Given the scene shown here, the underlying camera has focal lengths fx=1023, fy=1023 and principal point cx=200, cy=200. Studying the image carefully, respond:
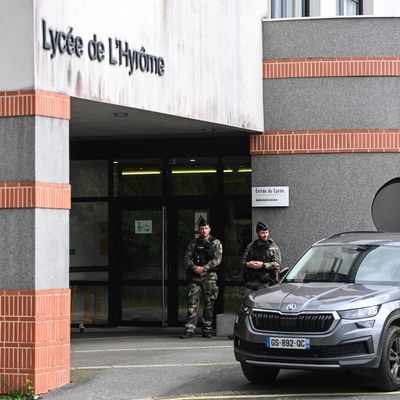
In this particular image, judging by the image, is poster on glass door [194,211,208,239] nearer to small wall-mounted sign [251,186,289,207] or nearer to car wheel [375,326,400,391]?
small wall-mounted sign [251,186,289,207]

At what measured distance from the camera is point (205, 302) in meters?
16.6

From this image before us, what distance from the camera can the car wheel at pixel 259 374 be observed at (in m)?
11.4

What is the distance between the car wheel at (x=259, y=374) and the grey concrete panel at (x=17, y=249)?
2.56 m

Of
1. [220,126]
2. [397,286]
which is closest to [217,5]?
[220,126]

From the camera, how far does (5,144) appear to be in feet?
37.8

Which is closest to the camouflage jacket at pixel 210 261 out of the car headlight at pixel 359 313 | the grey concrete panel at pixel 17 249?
the grey concrete panel at pixel 17 249

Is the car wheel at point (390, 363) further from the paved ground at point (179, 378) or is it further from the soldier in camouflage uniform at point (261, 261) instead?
the soldier in camouflage uniform at point (261, 261)

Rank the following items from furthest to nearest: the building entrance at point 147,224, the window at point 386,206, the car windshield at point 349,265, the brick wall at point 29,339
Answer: the building entrance at point 147,224, the window at point 386,206, the car windshield at point 349,265, the brick wall at point 29,339

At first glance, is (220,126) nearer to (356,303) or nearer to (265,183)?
(265,183)

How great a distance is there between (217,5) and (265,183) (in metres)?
3.11

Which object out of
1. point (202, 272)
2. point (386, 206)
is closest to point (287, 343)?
point (202, 272)

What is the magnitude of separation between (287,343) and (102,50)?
4456mm

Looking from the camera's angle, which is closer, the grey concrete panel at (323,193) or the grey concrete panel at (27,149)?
the grey concrete panel at (27,149)

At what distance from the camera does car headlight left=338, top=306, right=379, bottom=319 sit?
10430 millimetres
